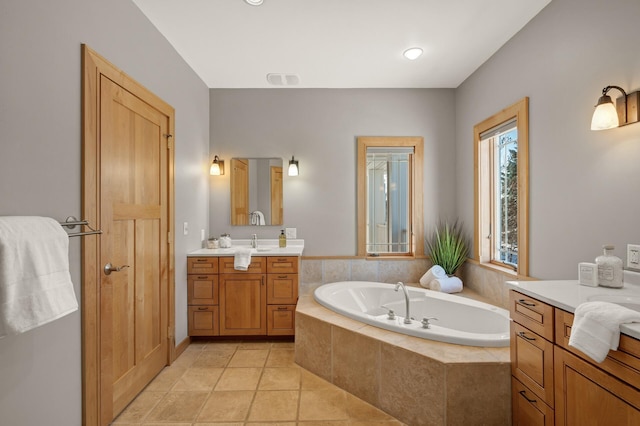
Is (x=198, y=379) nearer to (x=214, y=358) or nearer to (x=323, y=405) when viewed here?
(x=214, y=358)

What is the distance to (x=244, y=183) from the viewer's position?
3.67m

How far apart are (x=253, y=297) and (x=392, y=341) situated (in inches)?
59.4

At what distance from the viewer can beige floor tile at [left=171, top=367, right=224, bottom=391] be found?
91.6 inches

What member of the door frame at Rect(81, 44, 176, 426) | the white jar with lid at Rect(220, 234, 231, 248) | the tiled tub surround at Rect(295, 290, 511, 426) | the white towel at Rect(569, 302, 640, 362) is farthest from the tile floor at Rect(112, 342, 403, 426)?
the white towel at Rect(569, 302, 640, 362)

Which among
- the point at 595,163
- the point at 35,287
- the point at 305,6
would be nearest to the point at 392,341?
the point at 595,163

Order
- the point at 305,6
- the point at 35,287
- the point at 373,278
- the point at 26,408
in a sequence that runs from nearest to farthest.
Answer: the point at 35,287 → the point at 26,408 → the point at 305,6 → the point at 373,278

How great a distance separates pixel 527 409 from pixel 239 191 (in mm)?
3113

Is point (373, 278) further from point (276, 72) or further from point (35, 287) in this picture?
point (35, 287)

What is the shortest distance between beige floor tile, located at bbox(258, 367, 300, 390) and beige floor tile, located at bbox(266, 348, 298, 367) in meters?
0.08

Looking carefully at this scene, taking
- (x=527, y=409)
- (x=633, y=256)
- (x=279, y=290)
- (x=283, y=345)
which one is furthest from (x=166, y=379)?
(x=633, y=256)

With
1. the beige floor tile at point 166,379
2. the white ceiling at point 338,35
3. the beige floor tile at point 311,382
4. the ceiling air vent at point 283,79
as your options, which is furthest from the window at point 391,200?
the beige floor tile at point 166,379

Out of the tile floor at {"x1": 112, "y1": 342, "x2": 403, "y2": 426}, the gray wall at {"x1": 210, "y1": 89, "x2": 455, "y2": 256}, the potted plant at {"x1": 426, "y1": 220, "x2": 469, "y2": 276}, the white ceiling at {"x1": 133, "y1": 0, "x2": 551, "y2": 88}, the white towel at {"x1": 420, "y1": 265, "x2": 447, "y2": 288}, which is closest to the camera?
the tile floor at {"x1": 112, "y1": 342, "x2": 403, "y2": 426}

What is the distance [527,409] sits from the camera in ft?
5.29

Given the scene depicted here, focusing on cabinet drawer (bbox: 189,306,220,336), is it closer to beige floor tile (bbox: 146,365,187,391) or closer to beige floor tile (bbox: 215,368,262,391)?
beige floor tile (bbox: 146,365,187,391)
